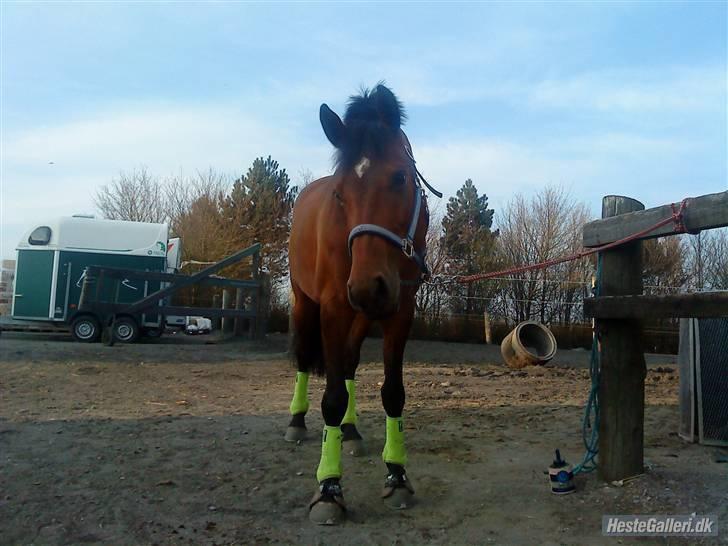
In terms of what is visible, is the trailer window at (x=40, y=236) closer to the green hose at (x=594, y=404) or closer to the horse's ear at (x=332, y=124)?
the horse's ear at (x=332, y=124)

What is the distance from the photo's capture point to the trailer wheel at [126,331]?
42.1 feet

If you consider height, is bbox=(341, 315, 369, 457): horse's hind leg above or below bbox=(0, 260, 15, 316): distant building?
below

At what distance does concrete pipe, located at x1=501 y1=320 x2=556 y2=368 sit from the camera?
34.5ft

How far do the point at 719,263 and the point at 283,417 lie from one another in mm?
21697

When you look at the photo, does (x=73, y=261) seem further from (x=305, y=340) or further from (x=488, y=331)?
(x=488, y=331)

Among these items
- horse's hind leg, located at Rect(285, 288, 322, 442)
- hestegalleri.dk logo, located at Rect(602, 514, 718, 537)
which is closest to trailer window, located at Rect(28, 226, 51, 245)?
horse's hind leg, located at Rect(285, 288, 322, 442)

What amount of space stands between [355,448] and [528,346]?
9.19 meters

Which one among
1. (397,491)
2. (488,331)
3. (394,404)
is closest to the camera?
(397,491)

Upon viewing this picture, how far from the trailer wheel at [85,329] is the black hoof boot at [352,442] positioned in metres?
10.5

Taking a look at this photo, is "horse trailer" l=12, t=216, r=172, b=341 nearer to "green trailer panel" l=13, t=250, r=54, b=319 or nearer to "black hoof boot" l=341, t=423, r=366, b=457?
"green trailer panel" l=13, t=250, r=54, b=319

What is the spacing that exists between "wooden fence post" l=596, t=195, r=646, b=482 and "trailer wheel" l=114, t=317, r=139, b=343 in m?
11.4

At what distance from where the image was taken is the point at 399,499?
310cm

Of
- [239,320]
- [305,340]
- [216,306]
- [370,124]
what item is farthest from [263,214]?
[370,124]

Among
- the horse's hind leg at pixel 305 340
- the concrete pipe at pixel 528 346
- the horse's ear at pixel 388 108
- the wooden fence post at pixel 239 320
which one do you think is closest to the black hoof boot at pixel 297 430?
the horse's hind leg at pixel 305 340
